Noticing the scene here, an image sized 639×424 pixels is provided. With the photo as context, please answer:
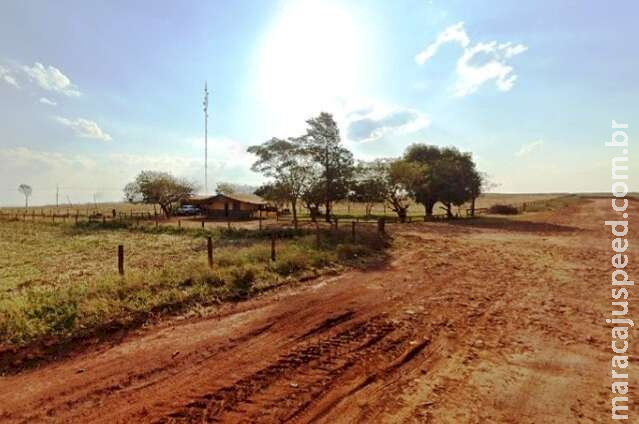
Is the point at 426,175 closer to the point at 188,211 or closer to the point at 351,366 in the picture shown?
the point at 188,211

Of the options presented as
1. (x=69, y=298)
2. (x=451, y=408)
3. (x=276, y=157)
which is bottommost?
(x=451, y=408)

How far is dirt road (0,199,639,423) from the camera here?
4.47 m

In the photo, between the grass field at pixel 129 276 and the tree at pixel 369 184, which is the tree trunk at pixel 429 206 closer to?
the tree at pixel 369 184

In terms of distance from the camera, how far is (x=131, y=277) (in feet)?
29.9

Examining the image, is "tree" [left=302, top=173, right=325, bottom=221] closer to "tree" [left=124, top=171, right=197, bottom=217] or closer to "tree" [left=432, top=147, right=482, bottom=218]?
"tree" [left=432, top=147, right=482, bottom=218]

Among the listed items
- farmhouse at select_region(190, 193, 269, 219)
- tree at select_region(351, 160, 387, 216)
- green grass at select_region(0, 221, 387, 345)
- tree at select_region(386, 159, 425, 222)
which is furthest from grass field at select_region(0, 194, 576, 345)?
farmhouse at select_region(190, 193, 269, 219)

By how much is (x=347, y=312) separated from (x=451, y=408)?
3741 millimetres

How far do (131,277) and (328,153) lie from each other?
30.4m

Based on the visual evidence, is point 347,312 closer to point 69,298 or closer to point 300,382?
point 300,382

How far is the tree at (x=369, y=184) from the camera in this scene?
137ft

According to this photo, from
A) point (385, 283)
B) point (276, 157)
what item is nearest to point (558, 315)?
point (385, 283)

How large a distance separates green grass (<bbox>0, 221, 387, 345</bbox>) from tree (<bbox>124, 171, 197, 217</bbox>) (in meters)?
34.9

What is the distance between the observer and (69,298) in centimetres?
773

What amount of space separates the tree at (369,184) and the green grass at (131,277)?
19332 millimetres
